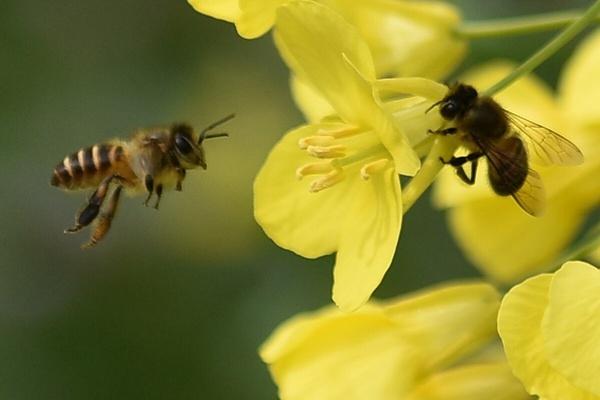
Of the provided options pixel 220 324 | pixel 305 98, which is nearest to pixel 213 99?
pixel 220 324

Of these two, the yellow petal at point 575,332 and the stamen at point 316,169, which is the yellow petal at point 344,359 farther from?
the yellow petal at point 575,332

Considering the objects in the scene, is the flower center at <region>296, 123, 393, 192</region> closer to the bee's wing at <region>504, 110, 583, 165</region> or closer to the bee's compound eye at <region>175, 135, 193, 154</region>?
the bee's wing at <region>504, 110, 583, 165</region>

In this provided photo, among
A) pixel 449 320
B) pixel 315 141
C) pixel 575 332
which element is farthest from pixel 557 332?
pixel 449 320

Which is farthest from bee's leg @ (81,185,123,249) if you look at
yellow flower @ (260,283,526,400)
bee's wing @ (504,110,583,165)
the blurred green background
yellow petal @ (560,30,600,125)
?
the blurred green background

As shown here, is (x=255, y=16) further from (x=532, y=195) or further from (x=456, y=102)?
(x=532, y=195)

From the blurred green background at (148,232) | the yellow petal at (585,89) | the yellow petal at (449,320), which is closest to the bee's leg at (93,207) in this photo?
the yellow petal at (449,320)

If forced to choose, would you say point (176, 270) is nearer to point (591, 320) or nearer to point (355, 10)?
point (355, 10)
